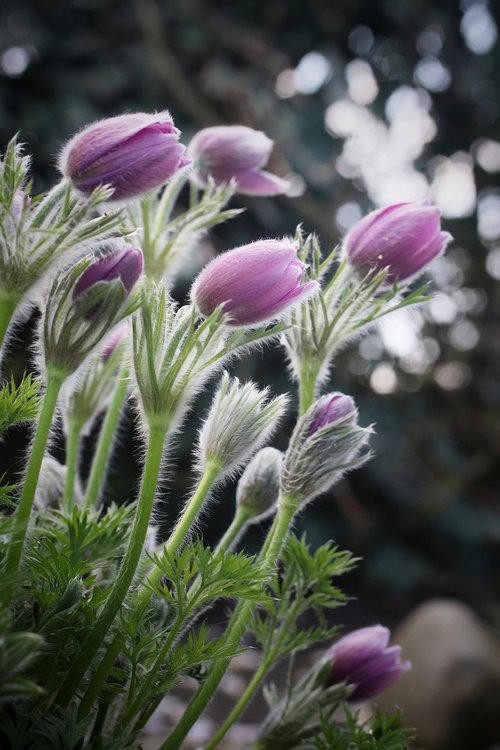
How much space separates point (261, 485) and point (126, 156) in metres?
0.17

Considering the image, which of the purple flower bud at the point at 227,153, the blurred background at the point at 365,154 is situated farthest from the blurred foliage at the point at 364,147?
the purple flower bud at the point at 227,153

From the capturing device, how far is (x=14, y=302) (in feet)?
0.91

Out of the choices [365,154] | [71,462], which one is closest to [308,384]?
[71,462]

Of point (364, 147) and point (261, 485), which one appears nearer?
point (261, 485)

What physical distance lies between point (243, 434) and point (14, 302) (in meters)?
0.11

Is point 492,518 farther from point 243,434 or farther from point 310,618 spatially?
point 243,434

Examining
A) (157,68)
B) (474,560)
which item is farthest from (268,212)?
(474,560)

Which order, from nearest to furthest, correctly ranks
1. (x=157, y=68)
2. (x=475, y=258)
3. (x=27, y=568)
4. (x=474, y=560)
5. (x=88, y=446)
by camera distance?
(x=27, y=568), (x=88, y=446), (x=157, y=68), (x=474, y=560), (x=475, y=258)

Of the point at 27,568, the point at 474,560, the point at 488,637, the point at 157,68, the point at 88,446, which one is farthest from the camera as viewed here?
the point at 474,560

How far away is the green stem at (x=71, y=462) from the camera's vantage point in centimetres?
38

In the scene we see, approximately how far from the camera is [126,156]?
0.95 ft

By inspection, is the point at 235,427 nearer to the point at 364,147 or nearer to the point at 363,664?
the point at 363,664

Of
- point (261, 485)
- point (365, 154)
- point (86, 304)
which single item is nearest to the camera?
point (86, 304)

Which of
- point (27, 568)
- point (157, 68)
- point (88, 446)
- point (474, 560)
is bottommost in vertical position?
point (27, 568)
